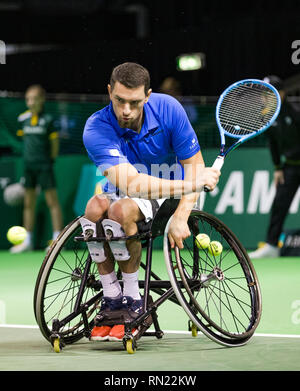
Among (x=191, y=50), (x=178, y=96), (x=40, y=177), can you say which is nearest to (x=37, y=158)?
(x=40, y=177)

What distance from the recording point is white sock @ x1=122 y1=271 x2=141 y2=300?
15.2 ft

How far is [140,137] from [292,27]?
31.5 ft

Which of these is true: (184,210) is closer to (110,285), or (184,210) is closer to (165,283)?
(165,283)

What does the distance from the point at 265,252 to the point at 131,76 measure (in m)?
5.58

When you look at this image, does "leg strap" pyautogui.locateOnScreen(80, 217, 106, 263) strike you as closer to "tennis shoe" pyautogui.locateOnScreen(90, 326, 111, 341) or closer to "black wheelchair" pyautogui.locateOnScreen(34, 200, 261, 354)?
"black wheelchair" pyautogui.locateOnScreen(34, 200, 261, 354)

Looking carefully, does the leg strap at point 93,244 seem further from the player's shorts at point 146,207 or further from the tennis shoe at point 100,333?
the tennis shoe at point 100,333

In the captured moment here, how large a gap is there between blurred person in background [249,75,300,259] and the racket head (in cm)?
464

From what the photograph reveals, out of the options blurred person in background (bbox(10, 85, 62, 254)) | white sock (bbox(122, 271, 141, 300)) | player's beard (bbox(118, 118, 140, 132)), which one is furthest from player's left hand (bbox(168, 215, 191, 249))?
blurred person in background (bbox(10, 85, 62, 254))

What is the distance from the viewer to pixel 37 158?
1052 cm

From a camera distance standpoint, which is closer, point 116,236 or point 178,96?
point 116,236

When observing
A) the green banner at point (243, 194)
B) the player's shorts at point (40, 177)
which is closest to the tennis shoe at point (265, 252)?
the green banner at point (243, 194)

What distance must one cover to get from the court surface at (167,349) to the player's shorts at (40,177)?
3.87 meters

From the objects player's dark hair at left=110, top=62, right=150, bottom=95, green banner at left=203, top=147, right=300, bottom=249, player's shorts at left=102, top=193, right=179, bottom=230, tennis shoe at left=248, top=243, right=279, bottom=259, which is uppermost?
player's dark hair at left=110, top=62, right=150, bottom=95

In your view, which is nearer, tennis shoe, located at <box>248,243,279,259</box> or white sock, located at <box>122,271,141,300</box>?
white sock, located at <box>122,271,141,300</box>
